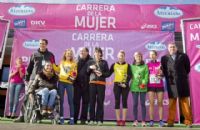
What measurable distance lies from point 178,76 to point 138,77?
0.75 meters

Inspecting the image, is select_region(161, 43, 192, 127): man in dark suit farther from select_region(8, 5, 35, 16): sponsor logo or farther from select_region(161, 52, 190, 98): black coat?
select_region(8, 5, 35, 16): sponsor logo

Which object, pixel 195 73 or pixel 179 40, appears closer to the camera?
pixel 195 73

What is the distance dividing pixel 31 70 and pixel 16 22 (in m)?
2.42

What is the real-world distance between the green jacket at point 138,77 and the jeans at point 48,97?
1441 mm

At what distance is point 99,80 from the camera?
22.3 feet

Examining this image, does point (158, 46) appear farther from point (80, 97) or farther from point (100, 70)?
point (80, 97)

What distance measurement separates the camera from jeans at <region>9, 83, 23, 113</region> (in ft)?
26.8

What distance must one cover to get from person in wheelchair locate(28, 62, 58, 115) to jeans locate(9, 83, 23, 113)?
1750mm

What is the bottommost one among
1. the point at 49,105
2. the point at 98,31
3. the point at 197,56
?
the point at 49,105

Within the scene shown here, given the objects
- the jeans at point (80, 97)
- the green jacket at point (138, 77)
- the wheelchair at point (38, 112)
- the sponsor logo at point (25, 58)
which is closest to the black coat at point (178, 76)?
the green jacket at point (138, 77)

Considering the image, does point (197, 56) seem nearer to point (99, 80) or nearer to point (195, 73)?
point (195, 73)

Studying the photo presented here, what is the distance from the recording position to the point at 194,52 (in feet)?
26.0

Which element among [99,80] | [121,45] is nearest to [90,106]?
[99,80]

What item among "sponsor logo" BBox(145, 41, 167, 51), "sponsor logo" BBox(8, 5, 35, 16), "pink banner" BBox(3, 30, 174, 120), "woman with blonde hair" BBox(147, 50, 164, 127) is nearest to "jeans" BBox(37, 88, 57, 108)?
"woman with blonde hair" BBox(147, 50, 164, 127)
